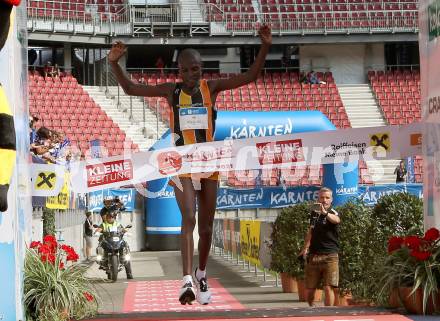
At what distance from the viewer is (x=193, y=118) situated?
675 centimetres

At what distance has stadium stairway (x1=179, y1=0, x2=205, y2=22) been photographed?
38.8 metres

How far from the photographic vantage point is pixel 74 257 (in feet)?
27.6

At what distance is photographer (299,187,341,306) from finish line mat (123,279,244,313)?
3.94 ft

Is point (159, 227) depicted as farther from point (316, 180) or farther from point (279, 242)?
point (279, 242)

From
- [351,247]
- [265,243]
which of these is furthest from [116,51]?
[265,243]

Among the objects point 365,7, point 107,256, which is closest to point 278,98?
point 365,7

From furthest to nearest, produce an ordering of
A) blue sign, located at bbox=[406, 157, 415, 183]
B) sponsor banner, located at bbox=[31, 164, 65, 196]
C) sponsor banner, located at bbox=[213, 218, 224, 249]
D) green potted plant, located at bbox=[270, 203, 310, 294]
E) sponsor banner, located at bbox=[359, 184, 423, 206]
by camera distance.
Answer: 1. blue sign, located at bbox=[406, 157, 415, 183]
2. sponsor banner, located at bbox=[213, 218, 224, 249]
3. sponsor banner, located at bbox=[359, 184, 423, 206]
4. green potted plant, located at bbox=[270, 203, 310, 294]
5. sponsor banner, located at bbox=[31, 164, 65, 196]

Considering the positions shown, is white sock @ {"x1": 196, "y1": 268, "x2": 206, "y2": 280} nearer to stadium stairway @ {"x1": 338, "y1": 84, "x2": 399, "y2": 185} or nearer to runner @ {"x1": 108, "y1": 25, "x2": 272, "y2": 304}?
runner @ {"x1": 108, "y1": 25, "x2": 272, "y2": 304}

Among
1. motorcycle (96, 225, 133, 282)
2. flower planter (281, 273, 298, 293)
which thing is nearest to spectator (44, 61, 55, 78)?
motorcycle (96, 225, 133, 282)

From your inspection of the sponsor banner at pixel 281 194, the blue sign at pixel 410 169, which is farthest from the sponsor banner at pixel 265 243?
the blue sign at pixel 410 169

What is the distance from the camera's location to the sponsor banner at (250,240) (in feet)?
58.7

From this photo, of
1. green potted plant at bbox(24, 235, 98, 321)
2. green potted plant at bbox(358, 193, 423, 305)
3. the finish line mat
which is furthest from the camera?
the finish line mat

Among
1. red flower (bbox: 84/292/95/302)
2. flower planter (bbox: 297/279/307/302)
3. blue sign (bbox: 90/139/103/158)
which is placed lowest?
flower planter (bbox: 297/279/307/302)

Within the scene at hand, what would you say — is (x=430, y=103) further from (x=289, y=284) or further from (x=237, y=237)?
(x=237, y=237)
